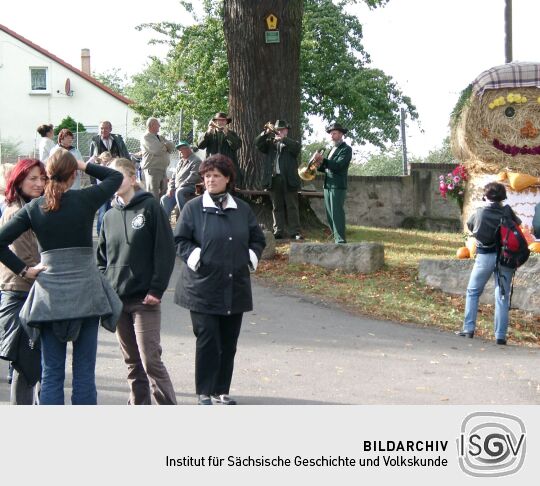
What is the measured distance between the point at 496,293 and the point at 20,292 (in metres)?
5.57

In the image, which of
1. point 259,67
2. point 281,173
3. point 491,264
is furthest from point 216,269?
point 259,67

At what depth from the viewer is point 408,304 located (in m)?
11.4

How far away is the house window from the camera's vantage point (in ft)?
167

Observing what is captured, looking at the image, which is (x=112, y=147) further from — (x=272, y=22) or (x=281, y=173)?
(x=272, y=22)

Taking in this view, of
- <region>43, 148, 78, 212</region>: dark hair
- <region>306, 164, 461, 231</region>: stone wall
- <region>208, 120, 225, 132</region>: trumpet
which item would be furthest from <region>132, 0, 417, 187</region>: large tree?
<region>43, 148, 78, 212</region>: dark hair

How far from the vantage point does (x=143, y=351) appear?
6.45 m

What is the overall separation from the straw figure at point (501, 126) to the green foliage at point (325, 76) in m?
17.7

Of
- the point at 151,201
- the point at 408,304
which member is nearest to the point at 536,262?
the point at 408,304

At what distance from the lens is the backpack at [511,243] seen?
406 inches

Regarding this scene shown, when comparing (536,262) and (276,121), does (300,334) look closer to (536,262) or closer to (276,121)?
(536,262)

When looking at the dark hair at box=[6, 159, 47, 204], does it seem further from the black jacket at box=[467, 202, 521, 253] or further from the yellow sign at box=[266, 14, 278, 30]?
the yellow sign at box=[266, 14, 278, 30]

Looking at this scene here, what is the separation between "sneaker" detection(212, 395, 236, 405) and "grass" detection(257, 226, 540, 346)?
4019mm

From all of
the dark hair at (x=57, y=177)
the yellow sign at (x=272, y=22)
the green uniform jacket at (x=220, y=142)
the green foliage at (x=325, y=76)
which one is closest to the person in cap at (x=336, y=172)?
the green uniform jacket at (x=220, y=142)
